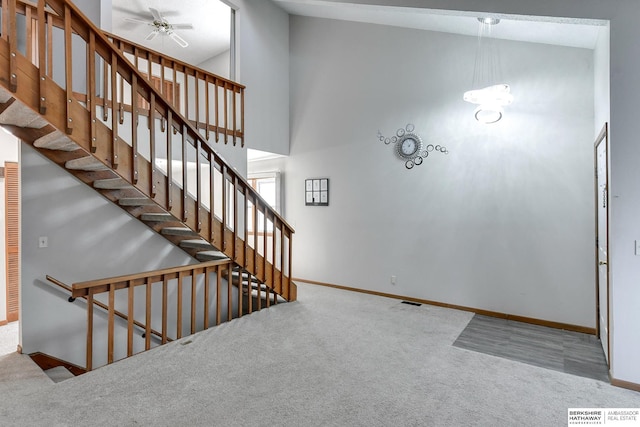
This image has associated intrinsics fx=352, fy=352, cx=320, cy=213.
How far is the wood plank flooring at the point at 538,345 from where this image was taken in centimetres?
297

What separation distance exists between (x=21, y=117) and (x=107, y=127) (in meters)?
0.51

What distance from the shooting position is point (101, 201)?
3664 mm

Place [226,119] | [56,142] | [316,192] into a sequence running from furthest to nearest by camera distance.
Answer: [316,192] → [226,119] → [56,142]

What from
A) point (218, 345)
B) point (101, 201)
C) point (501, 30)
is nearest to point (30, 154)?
point (101, 201)

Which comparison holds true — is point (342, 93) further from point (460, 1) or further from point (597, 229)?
point (597, 229)

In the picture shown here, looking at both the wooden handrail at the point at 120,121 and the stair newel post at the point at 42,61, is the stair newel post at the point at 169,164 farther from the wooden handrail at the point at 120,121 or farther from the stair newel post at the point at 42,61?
the stair newel post at the point at 42,61

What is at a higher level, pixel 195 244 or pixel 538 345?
pixel 195 244

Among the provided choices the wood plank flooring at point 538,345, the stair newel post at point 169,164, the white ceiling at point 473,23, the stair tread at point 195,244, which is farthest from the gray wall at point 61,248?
the wood plank flooring at point 538,345

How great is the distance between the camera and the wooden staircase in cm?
226

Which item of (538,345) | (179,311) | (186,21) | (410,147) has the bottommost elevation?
(538,345)

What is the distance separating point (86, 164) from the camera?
2.95 m

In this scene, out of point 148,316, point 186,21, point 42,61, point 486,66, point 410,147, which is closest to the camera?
point 42,61

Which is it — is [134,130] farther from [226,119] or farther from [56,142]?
[226,119]

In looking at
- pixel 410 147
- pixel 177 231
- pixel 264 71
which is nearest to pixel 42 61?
pixel 177 231
